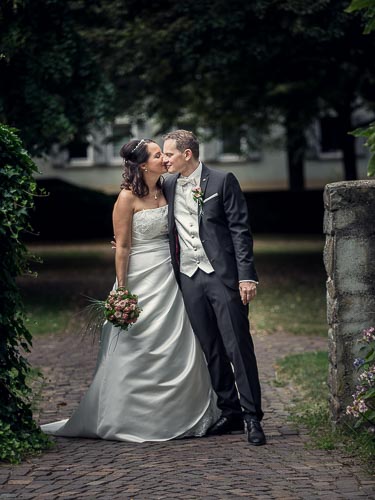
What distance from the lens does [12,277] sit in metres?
7.45

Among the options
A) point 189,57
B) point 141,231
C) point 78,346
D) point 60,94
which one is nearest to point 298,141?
point 189,57

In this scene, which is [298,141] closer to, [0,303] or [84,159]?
[84,159]

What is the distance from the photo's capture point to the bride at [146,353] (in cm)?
804

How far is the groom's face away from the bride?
143 mm

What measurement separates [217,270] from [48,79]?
8.41 metres

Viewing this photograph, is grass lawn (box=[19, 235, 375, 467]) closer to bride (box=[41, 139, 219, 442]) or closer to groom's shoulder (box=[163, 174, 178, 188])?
bride (box=[41, 139, 219, 442])

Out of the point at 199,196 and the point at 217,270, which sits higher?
the point at 199,196

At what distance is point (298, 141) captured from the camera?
31.2m

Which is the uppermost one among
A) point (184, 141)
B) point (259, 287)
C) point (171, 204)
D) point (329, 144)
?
point (329, 144)

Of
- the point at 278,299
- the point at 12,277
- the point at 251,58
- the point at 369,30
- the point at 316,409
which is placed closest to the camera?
the point at 369,30

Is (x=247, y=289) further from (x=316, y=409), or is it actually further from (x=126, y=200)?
(x=316, y=409)

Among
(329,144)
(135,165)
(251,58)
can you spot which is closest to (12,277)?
(135,165)

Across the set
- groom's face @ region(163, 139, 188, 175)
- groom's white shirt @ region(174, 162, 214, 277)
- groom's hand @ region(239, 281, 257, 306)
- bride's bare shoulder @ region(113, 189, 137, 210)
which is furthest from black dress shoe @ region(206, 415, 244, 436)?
groom's face @ region(163, 139, 188, 175)

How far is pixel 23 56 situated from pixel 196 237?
8.12 meters
